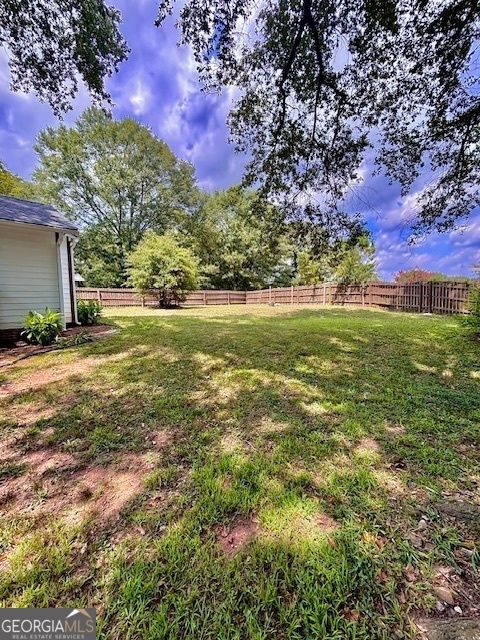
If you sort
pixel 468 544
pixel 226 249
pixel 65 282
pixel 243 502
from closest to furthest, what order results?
pixel 468 544 → pixel 243 502 → pixel 65 282 → pixel 226 249

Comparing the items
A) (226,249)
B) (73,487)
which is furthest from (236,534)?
(226,249)

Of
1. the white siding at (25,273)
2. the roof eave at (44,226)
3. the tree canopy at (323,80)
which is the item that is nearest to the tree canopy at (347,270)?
the tree canopy at (323,80)

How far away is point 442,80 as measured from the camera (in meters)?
4.62

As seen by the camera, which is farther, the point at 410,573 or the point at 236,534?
the point at 236,534

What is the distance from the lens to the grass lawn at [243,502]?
110 centimetres

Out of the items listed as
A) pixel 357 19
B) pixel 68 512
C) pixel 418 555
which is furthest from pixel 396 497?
pixel 357 19

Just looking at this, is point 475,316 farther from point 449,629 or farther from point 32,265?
point 32,265

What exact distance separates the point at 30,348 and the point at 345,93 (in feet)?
23.9

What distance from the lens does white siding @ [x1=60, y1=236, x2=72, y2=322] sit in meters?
6.53

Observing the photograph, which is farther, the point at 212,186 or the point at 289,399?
the point at 212,186

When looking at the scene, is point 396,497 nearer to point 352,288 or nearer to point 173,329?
point 173,329

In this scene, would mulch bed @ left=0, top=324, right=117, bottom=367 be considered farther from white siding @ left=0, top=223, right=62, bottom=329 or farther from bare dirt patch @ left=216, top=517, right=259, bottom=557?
bare dirt patch @ left=216, top=517, right=259, bottom=557

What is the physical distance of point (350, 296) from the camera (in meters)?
14.5

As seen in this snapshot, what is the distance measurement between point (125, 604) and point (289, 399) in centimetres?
212
